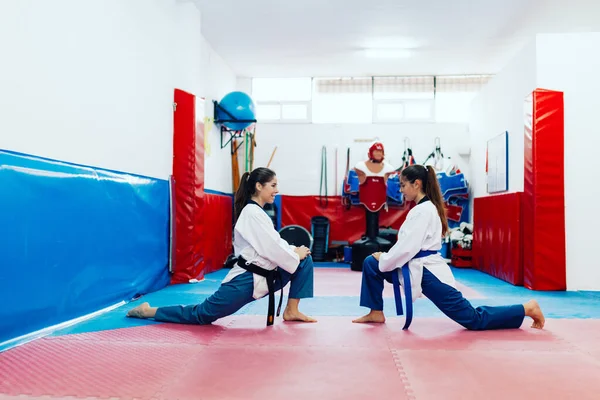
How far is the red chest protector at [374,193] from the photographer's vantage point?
7713 millimetres

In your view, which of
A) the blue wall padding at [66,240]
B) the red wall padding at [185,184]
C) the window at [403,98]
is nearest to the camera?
the blue wall padding at [66,240]

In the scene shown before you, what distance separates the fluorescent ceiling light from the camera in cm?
790

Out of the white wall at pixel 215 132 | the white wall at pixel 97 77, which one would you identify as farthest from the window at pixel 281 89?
the white wall at pixel 97 77

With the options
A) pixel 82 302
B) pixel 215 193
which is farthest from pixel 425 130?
pixel 82 302

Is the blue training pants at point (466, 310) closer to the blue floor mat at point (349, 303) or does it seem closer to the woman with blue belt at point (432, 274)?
the woman with blue belt at point (432, 274)

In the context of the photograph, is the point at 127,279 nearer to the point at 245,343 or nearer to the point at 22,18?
the point at 245,343

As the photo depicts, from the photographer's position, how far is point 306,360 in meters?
2.65

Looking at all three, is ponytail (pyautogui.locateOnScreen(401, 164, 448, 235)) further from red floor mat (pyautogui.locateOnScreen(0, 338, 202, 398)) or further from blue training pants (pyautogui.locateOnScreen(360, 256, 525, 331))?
red floor mat (pyautogui.locateOnScreen(0, 338, 202, 398))

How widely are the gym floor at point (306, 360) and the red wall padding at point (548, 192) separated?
1.52 meters

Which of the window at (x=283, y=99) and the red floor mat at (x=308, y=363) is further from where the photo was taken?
the window at (x=283, y=99)

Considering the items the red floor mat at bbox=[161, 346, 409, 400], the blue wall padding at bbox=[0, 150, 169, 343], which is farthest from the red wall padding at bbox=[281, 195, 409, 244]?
the red floor mat at bbox=[161, 346, 409, 400]

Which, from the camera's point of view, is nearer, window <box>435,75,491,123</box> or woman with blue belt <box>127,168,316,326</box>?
woman with blue belt <box>127,168,316,326</box>

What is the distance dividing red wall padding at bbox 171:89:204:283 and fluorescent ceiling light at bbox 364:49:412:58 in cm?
342

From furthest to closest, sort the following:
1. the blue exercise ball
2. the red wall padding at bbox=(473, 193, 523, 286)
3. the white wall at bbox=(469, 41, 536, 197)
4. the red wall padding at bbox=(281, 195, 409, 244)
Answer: the red wall padding at bbox=(281, 195, 409, 244) → the blue exercise ball → the white wall at bbox=(469, 41, 536, 197) → the red wall padding at bbox=(473, 193, 523, 286)
